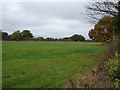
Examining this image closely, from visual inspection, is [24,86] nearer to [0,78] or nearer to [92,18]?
[0,78]

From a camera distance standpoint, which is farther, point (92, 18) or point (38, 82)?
point (92, 18)

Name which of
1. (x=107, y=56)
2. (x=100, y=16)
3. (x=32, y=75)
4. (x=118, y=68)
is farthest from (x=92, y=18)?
(x=118, y=68)

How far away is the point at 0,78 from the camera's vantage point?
7844 mm

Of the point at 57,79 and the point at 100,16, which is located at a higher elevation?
the point at 100,16

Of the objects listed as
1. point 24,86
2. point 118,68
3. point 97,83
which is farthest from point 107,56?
point 24,86

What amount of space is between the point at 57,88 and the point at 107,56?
539 cm

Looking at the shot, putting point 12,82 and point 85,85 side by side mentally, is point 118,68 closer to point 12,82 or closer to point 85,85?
point 85,85

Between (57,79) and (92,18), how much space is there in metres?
13.4

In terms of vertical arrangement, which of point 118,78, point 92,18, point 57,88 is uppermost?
point 92,18

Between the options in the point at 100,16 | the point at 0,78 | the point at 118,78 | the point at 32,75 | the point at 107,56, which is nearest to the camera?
the point at 118,78

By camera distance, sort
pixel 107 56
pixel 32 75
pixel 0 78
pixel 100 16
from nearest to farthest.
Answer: pixel 0 78
pixel 32 75
pixel 107 56
pixel 100 16

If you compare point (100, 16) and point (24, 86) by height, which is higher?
point (100, 16)

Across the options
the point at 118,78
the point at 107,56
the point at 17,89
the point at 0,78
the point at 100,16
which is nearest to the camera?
the point at 118,78

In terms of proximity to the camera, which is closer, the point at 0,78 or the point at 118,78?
the point at 118,78
